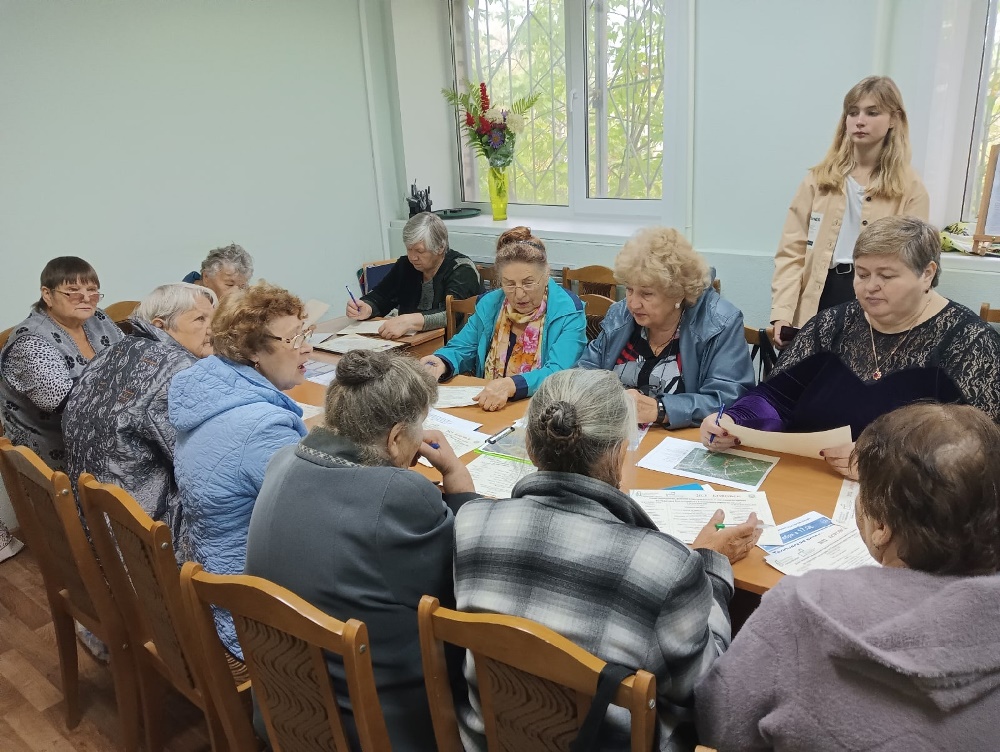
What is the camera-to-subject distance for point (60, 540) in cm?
191

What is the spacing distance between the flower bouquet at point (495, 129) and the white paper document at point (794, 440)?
321 cm

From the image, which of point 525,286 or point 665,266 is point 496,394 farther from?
point 665,266

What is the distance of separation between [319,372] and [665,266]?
144 centimetres

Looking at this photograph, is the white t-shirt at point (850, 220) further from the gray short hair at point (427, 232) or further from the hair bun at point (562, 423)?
the hair bun at point (562, 423)

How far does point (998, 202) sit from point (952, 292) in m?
0.38

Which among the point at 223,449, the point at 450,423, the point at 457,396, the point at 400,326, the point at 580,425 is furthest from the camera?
the point at 400,326

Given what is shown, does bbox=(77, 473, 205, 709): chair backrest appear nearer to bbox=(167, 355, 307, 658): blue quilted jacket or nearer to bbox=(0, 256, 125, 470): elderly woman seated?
bbox=(167, 355, 307, 658): blue quilted jacket

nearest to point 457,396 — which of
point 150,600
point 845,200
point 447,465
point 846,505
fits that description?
point 447,465

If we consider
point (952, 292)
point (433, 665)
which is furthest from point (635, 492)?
point (952, 292)

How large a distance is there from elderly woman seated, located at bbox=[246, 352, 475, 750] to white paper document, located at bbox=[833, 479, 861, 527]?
89 cm

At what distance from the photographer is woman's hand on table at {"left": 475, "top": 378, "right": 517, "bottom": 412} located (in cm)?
248

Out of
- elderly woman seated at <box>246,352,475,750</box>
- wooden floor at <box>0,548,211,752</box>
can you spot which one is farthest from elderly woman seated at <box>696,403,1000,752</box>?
wooden floor at <box>0,548,211,752</box>

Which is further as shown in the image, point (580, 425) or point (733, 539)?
point (733, 539)

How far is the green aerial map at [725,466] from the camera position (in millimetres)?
1867
